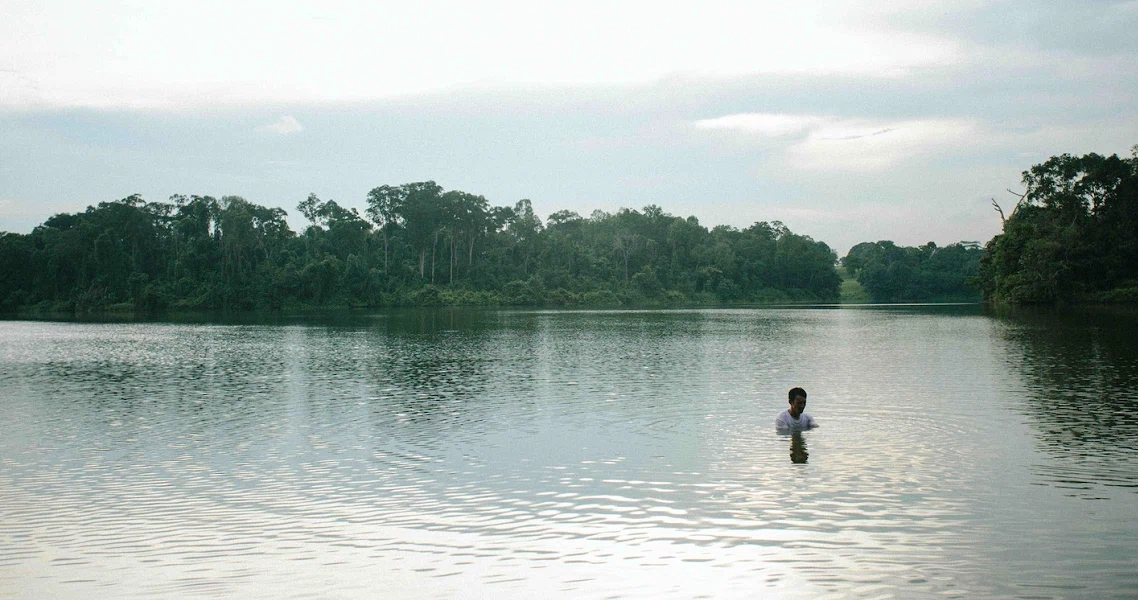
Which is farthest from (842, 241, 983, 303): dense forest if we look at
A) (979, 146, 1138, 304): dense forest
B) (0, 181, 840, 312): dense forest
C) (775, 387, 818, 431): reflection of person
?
(775, 387, 818, 431): reflection of person

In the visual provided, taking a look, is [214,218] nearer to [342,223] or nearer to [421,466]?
[342,223]

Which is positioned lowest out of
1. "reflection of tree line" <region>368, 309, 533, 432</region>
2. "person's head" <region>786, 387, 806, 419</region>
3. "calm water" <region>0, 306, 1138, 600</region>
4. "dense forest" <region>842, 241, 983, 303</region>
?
"calm water" <region>0, 306, 1138, 600</region>

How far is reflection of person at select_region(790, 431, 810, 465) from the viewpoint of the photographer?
13.6 m

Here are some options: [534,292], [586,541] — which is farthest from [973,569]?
[534,292]

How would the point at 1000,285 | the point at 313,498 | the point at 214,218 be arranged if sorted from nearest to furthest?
the point at 313,498, the point at 1000,285, the point at 214,218

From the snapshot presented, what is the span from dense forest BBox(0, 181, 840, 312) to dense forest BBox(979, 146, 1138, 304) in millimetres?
71042

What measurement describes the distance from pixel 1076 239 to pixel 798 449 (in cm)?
8976

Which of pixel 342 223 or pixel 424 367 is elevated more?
pixel 342 223

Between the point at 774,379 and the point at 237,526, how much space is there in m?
18.3

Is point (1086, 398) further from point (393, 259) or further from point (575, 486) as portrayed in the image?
point (393, 259)

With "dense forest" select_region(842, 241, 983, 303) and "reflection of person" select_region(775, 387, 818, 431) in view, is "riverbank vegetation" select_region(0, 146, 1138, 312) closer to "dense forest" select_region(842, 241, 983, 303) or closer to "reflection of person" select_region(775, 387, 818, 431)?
"dense forest" select_region(842, 241, 983, 303)

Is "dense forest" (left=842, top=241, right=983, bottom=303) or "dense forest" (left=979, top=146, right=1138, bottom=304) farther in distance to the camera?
"dense forest" (left=842, top=241, right=983, bottom=303)

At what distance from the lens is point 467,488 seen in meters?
12.2

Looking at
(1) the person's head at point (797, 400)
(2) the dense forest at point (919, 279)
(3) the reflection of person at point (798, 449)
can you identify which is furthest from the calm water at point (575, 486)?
(2) the dense forest at point (919, 279)
